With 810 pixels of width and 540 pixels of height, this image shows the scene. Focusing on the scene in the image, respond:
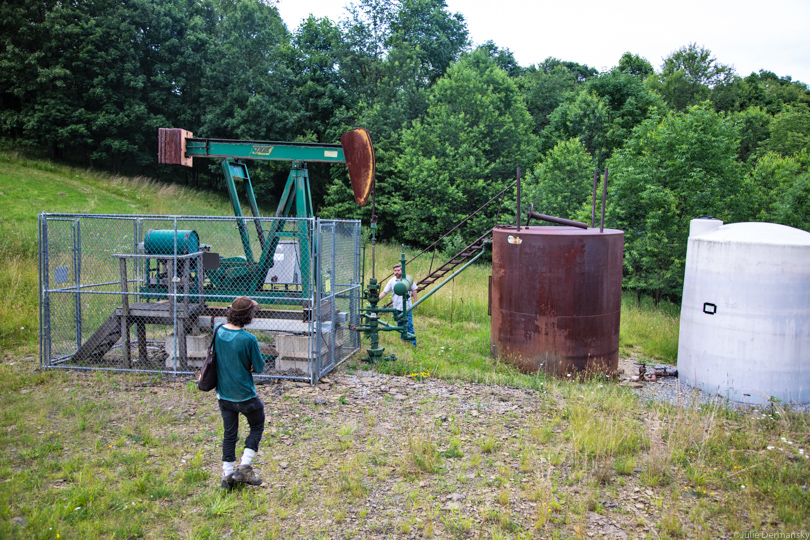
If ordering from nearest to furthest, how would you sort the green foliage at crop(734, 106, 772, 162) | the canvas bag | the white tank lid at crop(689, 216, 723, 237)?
the canvas bag → the white tank lid at crop(689, 216, 723, 237) → the green foliage at crop(734, 106, 772, 162)

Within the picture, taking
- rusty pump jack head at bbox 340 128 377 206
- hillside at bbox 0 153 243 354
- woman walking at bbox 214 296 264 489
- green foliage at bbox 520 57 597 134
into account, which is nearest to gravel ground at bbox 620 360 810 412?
rusty pump jack head at bbox 340 128 377 206

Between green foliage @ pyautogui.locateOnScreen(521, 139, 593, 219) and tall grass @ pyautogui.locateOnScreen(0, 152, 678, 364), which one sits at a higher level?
green foliage @ pyautogui.locateOnScreen(521, 139, 593, 219)

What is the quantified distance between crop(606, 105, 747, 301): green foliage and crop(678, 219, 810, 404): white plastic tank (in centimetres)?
915

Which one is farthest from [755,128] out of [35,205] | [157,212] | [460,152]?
[35,205]

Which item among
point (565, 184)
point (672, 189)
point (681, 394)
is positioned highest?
point (565, 184)

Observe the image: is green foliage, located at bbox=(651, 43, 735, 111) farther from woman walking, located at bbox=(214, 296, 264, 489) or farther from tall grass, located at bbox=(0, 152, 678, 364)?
woman walking, located at bbox=(214, 296, 264, 489)

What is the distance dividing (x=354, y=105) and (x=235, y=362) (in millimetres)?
35628

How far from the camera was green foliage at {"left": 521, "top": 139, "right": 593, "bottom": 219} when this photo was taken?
24891 millimetres

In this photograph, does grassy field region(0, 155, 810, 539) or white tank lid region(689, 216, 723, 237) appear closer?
grassy field region(0, 155, 810, 539)

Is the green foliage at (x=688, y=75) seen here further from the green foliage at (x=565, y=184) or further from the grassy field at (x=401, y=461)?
the grassy field at (x=401, y=461)

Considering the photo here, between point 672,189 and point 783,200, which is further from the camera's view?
point 783,200

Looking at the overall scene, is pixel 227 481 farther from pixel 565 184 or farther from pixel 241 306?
pixel 565 184

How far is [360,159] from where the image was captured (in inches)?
360

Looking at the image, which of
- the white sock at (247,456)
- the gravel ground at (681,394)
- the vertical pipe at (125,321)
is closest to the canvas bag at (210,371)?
the white sock at (247,456)
